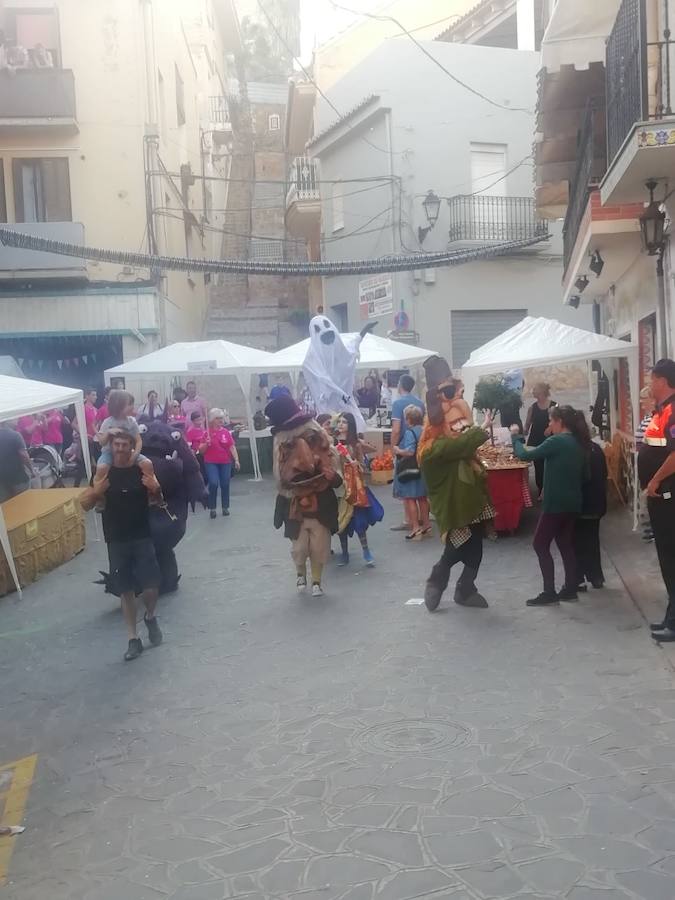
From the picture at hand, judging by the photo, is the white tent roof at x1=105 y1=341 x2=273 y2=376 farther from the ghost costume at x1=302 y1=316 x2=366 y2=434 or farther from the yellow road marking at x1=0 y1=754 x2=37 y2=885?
the yellow road marking at x1=0 y1=754 x2=37 y2=885

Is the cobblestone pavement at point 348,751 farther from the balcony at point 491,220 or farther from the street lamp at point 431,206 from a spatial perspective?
the balcony at point 491,220

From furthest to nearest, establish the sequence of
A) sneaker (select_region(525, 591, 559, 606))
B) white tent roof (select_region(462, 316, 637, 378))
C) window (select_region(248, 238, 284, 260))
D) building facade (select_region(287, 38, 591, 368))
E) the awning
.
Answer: window (select_region(248, 238, 284, 260)) < building facade (select_region(287, 38, 591, 368)) < white tent roof (select_region(462, 316, 637, 378)) < the awning < sneaker (select_region(525, 591, 559, 606))

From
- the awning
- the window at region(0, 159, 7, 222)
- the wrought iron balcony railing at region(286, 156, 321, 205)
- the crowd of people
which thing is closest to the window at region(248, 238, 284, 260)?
the wrought iron balcony railing at region(286, 156, 321, 205)

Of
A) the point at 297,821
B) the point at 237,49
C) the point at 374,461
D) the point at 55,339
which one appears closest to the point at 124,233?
the point at 55,339

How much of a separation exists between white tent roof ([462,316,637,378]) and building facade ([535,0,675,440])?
1.91 feet

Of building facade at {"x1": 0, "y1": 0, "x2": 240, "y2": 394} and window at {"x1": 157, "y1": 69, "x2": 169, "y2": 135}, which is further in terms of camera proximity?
window at {"x1": 157, "y1": 69, "x2": 169, "y2": 135}

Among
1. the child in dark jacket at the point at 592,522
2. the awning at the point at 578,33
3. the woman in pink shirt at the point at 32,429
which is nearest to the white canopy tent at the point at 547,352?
the child in dark jacket at the point at 592,522

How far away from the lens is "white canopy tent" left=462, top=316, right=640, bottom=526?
1161 centimetres

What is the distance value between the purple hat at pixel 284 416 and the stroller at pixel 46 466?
7.64 metres

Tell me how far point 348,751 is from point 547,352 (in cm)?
749

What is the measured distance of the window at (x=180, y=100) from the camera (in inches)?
1140

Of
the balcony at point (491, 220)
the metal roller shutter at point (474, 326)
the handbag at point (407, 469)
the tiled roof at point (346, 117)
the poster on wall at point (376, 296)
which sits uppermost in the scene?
the tiled roof at point (346, 117)

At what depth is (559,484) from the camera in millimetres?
7848

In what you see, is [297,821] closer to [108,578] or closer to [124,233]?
[108,578]
